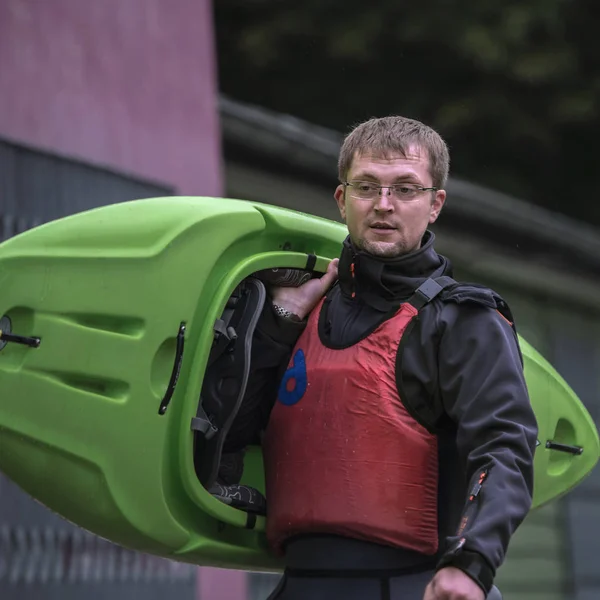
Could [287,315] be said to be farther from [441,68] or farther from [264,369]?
[441,68]

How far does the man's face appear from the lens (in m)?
3.05

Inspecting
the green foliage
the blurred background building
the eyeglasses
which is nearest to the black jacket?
the eyeglasses

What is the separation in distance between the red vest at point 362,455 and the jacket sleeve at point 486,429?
0.33ft

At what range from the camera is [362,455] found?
9.58 ft

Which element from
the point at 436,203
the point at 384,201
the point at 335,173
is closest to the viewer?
the point at 384,201

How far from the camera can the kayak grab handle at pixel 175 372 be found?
313 cm

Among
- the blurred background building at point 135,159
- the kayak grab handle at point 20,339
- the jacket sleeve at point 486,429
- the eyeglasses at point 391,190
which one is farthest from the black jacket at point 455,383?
the blurred background building at point 135,159

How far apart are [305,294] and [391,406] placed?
496 millimetres

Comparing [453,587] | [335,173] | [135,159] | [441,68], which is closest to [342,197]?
[453,587]

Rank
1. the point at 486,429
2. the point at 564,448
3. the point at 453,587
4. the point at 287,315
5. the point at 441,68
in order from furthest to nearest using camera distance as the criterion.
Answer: the point at 441,68, the point at 564,448, the point at 287,315, the point at 486,429, the point at 453,587

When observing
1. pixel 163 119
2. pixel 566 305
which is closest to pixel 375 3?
pixel 566 305

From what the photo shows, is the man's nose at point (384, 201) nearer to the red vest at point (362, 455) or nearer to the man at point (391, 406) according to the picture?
the man at point (391, 406)

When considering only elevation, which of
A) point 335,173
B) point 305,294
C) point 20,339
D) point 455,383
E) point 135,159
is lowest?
point 455,383

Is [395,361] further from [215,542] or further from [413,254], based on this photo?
[215,542]
